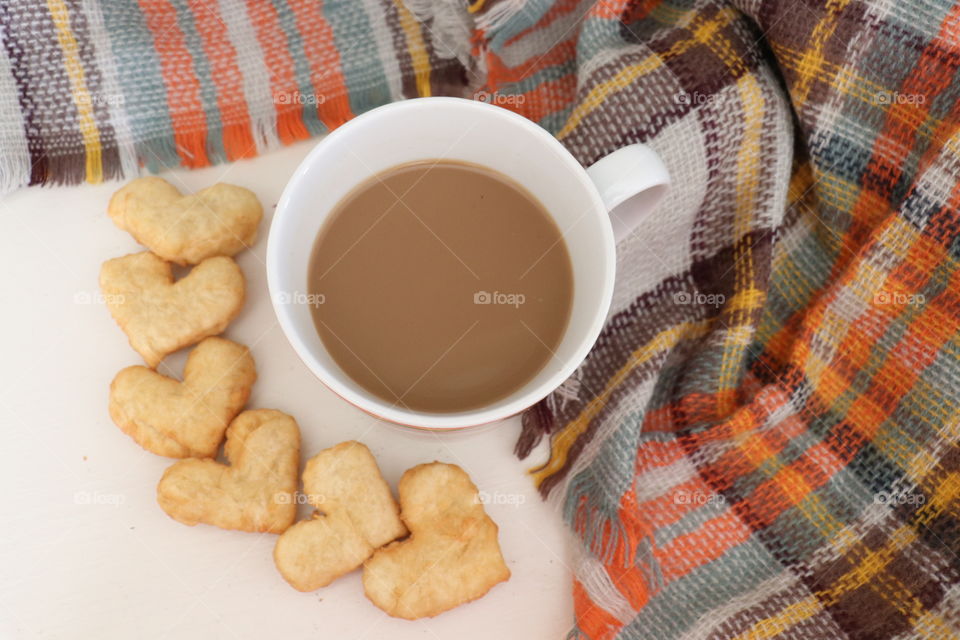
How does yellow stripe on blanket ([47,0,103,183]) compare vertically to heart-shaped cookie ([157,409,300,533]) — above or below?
above

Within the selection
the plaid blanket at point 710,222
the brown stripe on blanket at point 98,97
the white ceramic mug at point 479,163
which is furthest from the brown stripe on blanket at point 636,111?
the brown stripe on blanket at point 98,97

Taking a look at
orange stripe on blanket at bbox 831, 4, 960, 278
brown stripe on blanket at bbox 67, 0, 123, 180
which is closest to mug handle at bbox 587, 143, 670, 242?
orange stripe on blanket at bbox 831, 4, 960, 278

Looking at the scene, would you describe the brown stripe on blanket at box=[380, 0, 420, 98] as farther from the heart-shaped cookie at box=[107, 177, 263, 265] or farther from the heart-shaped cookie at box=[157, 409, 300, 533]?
the heart-shaped cookie at box=[157, 409, 300, 533]

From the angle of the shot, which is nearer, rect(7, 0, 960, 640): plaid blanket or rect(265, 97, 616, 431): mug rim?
rect(265, 97, 616, 431): mug rim

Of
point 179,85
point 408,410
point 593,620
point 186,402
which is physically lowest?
point 593,620

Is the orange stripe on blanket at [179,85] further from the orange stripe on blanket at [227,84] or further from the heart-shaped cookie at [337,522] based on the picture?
the heart-shaped cookie at [337,522]

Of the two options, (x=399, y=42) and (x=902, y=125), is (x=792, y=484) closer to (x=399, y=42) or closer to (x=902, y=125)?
(x=902, y=125)

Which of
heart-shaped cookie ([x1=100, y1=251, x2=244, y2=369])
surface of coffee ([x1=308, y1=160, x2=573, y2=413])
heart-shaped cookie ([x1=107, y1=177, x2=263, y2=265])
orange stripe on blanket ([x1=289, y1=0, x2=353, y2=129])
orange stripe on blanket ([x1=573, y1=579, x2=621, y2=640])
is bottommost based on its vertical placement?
orange stripe on blanket ([x1=573, y1=579, x2=621, y2=640])

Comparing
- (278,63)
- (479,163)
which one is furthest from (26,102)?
(479,163)
